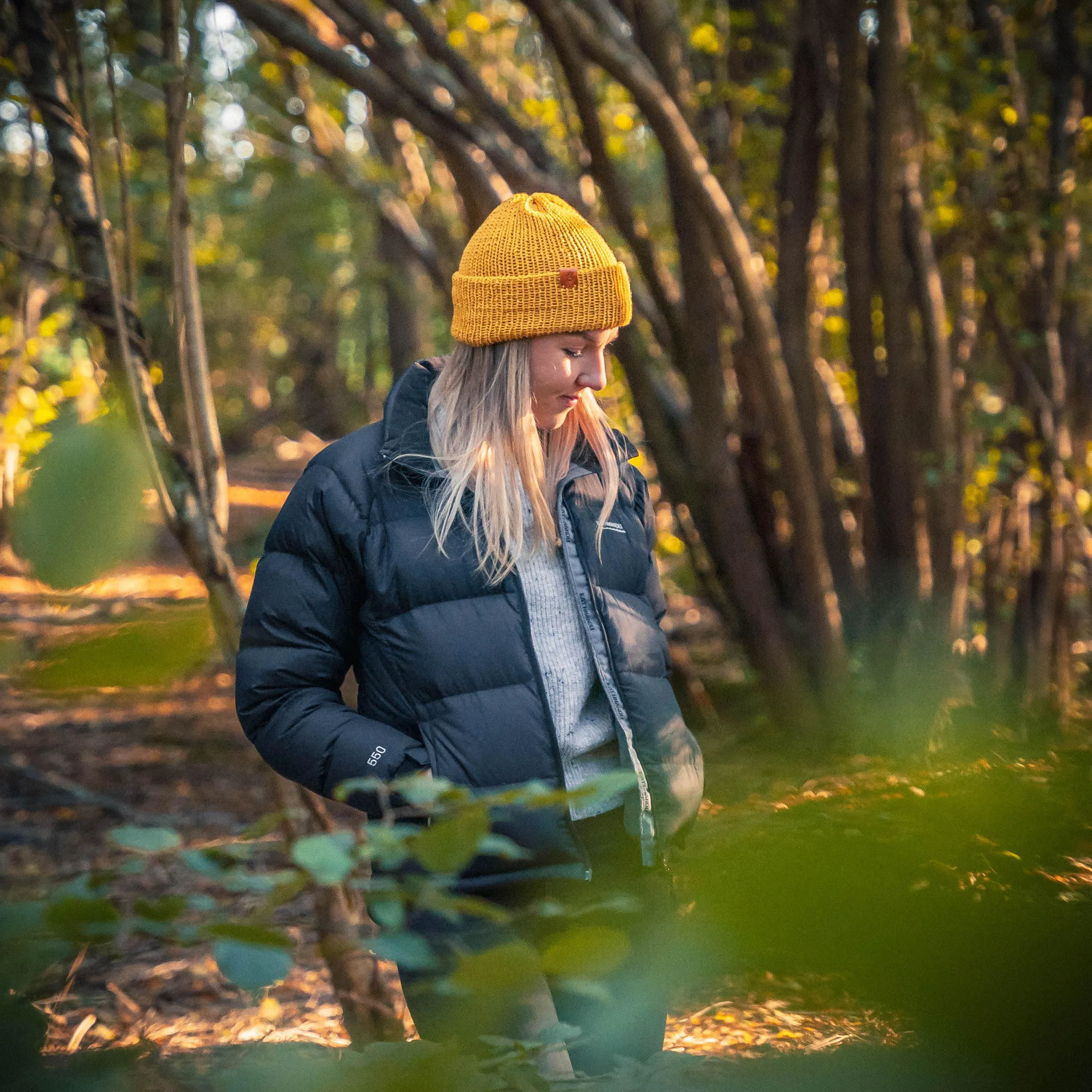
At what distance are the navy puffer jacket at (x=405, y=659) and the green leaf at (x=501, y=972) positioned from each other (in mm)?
1121

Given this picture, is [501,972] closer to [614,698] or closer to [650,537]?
[614,698]

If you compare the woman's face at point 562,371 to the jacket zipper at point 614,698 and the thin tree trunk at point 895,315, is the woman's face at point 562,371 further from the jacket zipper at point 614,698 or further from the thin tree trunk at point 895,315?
the thin tree trunk at point 895,315

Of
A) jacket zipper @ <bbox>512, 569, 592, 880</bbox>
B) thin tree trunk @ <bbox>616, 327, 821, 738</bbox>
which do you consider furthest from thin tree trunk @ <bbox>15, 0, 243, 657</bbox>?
thin tree trunk @ <bbox>616, 327, 821, 738</bbox>

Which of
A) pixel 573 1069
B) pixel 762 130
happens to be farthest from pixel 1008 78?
pixel 573 1069

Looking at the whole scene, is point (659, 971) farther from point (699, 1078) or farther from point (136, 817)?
point (136, 817)

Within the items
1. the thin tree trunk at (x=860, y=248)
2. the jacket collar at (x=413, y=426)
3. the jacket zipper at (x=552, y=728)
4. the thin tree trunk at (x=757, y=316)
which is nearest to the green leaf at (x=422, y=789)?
the jacket zipper at (x=552, y=728)

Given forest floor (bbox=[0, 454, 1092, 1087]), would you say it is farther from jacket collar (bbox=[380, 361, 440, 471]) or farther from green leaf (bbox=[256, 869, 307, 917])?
jacket collar (bbox=[380, 361, 440, 471])

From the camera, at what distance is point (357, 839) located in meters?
0.88

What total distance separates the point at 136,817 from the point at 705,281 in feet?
13.9

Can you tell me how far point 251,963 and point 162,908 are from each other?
81 mm

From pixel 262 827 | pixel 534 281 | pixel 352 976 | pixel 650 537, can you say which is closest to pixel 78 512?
pixel 262 827

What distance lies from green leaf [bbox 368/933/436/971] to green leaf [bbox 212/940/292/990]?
7 centimetres

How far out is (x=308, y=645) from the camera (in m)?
2.00

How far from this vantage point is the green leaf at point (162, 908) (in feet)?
2.51
